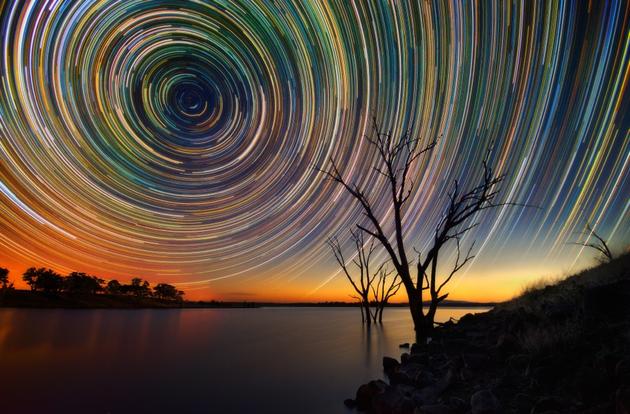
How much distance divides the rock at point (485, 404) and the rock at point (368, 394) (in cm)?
231

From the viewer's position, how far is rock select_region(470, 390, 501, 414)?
15.6 feet

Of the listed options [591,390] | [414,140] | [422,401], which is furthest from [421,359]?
[414,140]

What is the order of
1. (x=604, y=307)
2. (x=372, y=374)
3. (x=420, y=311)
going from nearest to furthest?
(x=604, y=307) → (x=372, y=374) → (x=420, y=311)

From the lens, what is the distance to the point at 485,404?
16.0 ft

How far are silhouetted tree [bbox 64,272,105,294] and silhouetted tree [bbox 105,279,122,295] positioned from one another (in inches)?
484

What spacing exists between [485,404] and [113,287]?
14860cm

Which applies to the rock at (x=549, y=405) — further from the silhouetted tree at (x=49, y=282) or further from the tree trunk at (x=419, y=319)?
the silhouetted tree at (x=49, y=282)

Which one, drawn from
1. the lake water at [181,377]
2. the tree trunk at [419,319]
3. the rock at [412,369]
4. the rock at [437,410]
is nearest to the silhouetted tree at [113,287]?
the lake water at [181,377]

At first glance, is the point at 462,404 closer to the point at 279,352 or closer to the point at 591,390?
the point at 591,390

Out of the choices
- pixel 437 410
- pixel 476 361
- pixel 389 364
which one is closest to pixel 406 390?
pixel 437 410

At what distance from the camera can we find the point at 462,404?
524 cm

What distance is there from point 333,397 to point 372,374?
3.05 m

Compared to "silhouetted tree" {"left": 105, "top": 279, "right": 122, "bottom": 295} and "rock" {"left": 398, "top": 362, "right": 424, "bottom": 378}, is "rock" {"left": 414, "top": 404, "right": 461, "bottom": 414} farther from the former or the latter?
"silhouetted tree" {"left": 105, "top": 279, "right": 122, "bottom": 295}

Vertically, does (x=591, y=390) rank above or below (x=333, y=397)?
above
